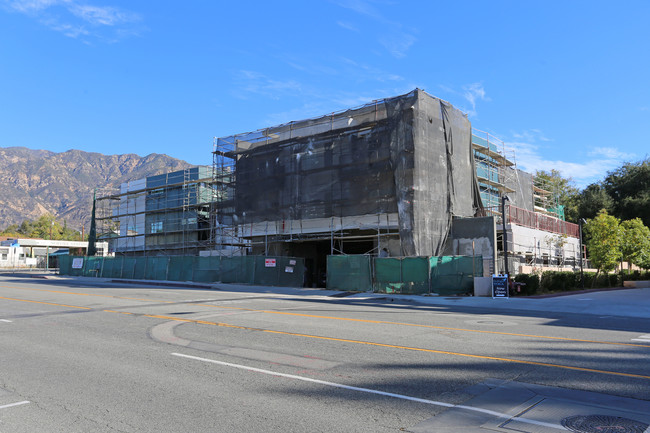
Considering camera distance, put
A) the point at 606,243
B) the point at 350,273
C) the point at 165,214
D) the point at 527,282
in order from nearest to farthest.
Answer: the point at 527,282, the point at 350,273, the point at 606,243, the point at 165,214

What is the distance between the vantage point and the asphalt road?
4.85 m

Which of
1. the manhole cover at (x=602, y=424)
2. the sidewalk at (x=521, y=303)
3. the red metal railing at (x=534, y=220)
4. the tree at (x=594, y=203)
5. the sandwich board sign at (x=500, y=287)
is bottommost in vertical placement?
the manhole cover at (x=602, y=424)

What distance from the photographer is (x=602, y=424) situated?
4.52m

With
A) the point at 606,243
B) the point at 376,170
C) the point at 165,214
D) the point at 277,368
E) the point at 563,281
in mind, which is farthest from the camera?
the point at 165,214

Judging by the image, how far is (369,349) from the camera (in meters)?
8.35

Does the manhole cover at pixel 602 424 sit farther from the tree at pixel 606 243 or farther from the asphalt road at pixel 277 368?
the tree at pixel 606 243

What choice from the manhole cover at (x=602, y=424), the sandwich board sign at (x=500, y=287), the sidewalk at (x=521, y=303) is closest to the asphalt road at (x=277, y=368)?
the manhole cover at (x=602, y=424)

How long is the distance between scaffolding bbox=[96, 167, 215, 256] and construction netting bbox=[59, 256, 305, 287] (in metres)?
7.14

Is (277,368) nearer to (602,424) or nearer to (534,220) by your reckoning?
(602,424)

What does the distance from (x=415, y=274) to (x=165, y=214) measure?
34.9m

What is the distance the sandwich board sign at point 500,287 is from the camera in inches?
878

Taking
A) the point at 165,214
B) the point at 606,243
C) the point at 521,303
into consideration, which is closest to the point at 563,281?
the point at 606,243

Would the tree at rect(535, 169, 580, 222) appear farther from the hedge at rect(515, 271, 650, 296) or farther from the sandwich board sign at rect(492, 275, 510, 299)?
the sandwich board sign at rect(492, 275, 510, 299)

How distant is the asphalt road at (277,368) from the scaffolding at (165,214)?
117ft
